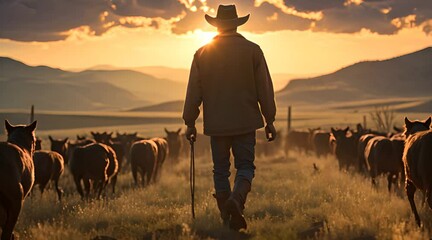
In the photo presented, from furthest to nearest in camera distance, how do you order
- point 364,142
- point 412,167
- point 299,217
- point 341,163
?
1. point 341,163
2. point 364,142
3. point 299,217
4. point 412,167

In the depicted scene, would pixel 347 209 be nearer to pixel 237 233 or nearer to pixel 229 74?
pixel 237 233

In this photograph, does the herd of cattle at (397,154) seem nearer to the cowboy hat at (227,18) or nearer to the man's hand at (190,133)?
the cowboy hat at (227,18)

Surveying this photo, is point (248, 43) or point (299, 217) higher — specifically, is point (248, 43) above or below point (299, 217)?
above

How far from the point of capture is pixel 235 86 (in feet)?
24.4

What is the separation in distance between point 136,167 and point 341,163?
649 cm

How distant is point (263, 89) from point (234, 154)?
0.93 metres

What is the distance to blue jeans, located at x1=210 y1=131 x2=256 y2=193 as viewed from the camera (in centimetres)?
744

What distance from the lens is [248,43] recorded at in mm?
7473

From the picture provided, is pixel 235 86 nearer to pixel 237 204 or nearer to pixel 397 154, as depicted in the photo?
pixel 237 204

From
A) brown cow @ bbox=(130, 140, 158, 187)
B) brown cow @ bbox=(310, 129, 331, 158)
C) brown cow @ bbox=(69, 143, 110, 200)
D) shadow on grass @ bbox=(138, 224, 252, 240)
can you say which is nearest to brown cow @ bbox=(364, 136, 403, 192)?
shadow on grass @ bbox=(138, 224, 252, 240)

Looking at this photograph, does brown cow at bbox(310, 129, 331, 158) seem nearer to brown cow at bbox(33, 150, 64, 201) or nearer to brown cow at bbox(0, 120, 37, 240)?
brown cow at bbox(33, 150, 64, 201)

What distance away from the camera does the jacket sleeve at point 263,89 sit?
24.3 feet

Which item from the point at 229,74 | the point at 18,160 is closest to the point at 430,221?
the point at 229,74

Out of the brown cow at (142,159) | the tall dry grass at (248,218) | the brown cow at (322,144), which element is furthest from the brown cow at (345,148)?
the brown cow at (322,144)
